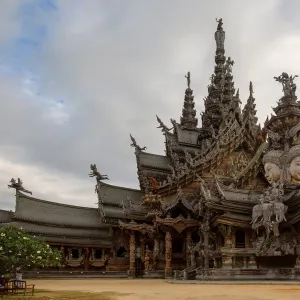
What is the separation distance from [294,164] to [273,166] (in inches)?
67.2

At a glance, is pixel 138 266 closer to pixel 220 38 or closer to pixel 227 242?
pixel 227 242

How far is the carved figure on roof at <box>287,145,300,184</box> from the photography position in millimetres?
Result: 28812

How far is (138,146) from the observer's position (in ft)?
159

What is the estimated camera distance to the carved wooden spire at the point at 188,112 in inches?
2287

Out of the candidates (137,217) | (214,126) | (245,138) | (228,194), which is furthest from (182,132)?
(228,194)

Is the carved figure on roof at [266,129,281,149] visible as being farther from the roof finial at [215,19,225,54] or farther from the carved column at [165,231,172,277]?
the roof finial at [215,19,225,54]

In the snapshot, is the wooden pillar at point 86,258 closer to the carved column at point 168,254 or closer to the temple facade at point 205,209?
the temple facade at point 205,209

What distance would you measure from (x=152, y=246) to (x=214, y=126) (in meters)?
17.6

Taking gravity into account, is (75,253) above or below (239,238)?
below

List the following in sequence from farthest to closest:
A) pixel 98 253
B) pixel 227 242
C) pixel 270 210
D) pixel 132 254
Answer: pixel 98 253, pixel 132 254, pixel 227 242, pixel 270 210

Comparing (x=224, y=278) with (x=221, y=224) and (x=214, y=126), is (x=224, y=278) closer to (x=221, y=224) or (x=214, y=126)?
(x=221, y=224)

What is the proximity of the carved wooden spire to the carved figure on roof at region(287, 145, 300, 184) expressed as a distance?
26.8 metres

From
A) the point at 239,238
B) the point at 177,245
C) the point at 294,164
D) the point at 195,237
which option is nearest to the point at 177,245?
Answer: the point at 177,245

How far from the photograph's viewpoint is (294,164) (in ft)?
95.1
